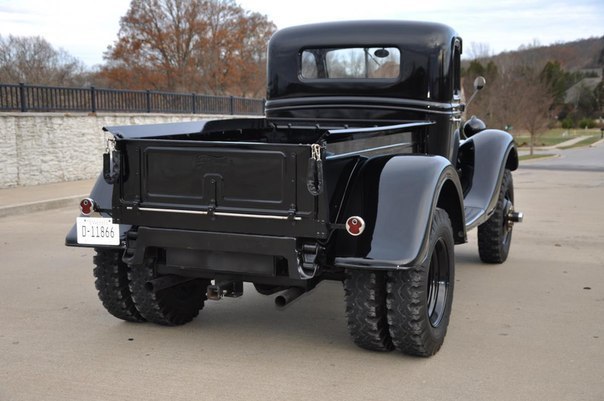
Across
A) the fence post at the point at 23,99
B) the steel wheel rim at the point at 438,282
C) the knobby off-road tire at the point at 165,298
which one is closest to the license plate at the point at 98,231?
the knobby off-road tire at the point at 165,298

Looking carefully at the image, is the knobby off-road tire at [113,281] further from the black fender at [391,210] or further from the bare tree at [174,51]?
the bare tree at [174,51]

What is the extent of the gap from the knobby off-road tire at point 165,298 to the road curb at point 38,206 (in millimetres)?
6045

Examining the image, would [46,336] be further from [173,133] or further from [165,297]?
[173,133]

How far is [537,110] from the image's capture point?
29.3 m

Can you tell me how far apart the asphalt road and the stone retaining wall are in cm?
618

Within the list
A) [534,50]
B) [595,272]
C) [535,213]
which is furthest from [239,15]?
[534,50]

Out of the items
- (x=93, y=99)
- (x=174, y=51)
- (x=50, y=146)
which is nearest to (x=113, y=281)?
(x=50, y=146)

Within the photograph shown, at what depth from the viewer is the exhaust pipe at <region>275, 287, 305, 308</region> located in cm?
390

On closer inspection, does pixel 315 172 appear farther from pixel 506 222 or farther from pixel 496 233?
pixel 506 222

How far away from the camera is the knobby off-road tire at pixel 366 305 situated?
12.7 feet

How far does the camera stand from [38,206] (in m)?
10.5

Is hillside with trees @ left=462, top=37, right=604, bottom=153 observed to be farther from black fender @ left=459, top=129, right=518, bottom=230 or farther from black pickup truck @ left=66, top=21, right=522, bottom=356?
black pickup truck @ left=66, top=21, right=522, bottom=356

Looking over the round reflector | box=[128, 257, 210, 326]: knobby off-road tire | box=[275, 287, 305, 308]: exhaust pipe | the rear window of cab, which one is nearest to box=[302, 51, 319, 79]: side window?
the rear window of cab

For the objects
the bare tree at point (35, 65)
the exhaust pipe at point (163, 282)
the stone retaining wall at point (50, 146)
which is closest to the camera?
the exhaust pipe at point (163, 282)
